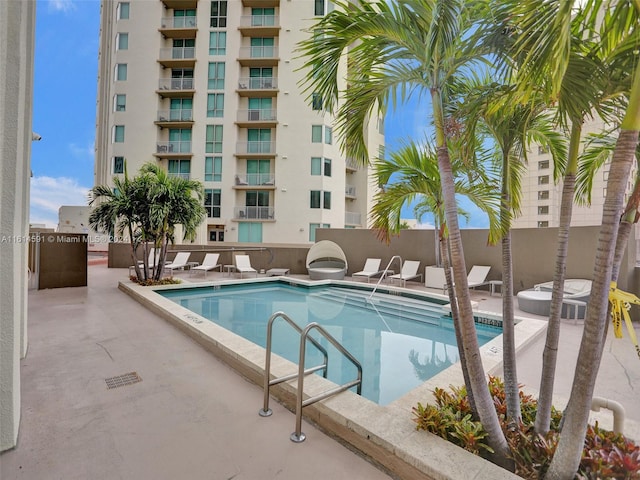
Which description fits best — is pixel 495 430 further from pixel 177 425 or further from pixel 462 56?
pixel 462 56

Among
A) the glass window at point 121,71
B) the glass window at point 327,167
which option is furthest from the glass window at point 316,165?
the glass window at point 121,71

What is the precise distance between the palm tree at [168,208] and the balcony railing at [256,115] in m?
14.0

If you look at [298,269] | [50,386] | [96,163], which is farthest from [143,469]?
[96,163]

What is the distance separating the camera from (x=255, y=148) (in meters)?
22.7

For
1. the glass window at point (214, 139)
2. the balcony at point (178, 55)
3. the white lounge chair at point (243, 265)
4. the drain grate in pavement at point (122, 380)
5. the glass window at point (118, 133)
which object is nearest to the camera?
the drain grate in pavement at point (122, 380)

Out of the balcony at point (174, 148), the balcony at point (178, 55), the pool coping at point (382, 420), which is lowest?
the pool coping at point (382, 420)

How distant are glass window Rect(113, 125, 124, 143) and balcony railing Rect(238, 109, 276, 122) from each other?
7.88 meters

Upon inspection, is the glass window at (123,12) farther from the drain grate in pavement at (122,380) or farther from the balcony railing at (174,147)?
the drain grate in pavement at (122,380)

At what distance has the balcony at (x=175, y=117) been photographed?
22.4 metres

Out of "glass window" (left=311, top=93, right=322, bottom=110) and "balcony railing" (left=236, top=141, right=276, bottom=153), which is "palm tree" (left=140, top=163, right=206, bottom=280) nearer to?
"glass window" (left=311, top=93, right=322, bottom=110)

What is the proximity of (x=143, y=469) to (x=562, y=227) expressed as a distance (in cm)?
331

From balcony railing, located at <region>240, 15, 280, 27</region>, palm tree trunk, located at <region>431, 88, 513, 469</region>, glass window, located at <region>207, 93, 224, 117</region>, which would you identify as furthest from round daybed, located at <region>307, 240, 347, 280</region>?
balcony railing, located at <region>240, 15, 280, 27</region>

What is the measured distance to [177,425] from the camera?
2787 mm

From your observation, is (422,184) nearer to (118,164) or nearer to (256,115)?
(256,115)
